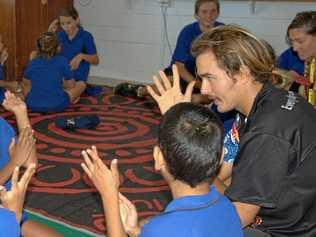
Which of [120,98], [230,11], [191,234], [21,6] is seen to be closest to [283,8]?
[230,11]

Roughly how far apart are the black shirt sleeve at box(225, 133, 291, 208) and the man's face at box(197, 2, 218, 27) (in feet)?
9.09

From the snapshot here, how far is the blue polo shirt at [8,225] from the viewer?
98 cm

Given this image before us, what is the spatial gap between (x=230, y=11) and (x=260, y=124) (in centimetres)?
361

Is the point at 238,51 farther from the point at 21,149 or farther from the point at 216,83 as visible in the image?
the point at 21,149

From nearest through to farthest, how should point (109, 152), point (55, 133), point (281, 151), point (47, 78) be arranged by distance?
point (281, 151) < point (109, 152) < point (55, 133) < point (47, 78)

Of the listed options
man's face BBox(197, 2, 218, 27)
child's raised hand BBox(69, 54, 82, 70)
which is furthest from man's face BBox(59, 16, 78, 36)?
man's face BBox(197, 2, 218, 27)

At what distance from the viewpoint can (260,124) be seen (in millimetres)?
1252

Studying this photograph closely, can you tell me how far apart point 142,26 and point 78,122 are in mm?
2075

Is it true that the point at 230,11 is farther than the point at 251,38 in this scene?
Yes

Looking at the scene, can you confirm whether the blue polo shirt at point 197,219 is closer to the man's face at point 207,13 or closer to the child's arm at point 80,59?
the man's face at point 207,13

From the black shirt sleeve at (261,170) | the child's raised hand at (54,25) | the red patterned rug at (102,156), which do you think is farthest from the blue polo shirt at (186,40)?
the black shirt sleeve at (261,170)

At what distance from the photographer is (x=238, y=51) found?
1348 mm

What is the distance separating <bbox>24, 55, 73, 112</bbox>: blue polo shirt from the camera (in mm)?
3910

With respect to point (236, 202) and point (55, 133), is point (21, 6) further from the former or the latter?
point (236, 202)
